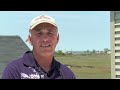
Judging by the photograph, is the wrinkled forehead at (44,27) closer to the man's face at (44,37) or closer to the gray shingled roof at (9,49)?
the man's face at (44,37)

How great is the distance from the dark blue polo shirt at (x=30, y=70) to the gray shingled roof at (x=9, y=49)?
1.00m

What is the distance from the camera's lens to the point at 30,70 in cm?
140

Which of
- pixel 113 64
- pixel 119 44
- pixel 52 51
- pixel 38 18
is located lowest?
pixel 113 64

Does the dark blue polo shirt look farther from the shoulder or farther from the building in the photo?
the building

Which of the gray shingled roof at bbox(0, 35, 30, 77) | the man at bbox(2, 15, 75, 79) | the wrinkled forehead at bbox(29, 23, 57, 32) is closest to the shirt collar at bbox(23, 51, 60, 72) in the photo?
the man at bbox(2, 15, 75, 79)

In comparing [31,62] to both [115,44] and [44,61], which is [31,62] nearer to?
[44,61]

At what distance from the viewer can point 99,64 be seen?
257 centimetres

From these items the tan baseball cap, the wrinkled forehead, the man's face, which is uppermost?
the tan baseball cap

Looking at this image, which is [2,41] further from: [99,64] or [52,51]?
[52,51]

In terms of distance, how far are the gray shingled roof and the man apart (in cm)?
99

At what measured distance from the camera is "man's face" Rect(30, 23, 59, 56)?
1.43m
